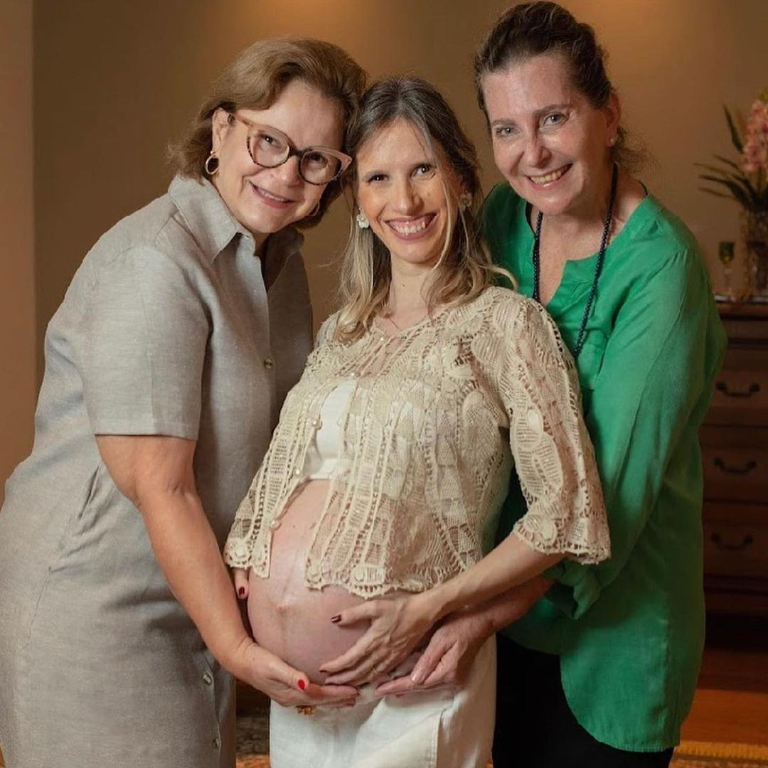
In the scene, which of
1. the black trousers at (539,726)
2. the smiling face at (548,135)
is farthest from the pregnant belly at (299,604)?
the smiling face at (548,135)

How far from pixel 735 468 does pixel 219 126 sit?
2598mm

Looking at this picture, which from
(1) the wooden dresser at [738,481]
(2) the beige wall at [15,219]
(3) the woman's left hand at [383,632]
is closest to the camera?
(3) the woman's left hand at [383,632]

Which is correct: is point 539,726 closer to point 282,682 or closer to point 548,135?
point 282,682

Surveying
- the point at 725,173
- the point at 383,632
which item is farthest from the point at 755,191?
the point at 383,632

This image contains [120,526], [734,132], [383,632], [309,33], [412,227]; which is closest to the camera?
[383,632]

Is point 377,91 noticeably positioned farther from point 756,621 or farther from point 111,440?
point 756,621

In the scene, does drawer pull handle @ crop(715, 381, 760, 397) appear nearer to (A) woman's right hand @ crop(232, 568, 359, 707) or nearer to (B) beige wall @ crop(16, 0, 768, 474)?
(B) beige wall @ crop(16, 0, 768, 474)

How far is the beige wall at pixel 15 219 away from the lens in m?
3.61

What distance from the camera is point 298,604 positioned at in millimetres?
1670

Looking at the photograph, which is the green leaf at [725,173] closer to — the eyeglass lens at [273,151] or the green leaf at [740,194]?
the green leaf at [740,194]

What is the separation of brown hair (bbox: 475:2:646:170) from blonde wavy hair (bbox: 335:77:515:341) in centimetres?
11

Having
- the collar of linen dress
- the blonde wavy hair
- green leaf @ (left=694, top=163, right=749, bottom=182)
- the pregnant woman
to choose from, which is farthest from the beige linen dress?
green leaf @ (left=694, top=163, right=749, bottom=182)

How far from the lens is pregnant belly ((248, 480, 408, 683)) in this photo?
166 centimetres

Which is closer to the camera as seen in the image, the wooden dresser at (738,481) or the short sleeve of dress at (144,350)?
the short sleeve of dress at (144,350)
